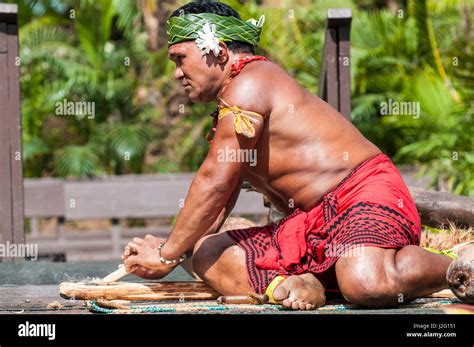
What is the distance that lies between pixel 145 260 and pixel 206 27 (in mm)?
1009

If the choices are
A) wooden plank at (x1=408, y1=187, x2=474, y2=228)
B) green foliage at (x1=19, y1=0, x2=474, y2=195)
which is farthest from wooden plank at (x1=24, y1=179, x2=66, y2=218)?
wooden plank at (x1=408, y1=187, x2=474, y2=228)

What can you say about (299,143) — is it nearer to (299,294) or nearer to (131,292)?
(299,294)

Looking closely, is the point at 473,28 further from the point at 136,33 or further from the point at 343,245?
the point at 343,245

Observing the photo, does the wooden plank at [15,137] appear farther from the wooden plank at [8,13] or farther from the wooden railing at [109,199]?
the wooden railing at [109,199]

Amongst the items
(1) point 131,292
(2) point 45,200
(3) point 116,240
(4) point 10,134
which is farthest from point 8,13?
(3) point 116,240

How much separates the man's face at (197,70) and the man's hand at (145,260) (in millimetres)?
675

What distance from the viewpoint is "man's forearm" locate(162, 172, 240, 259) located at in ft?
11.5

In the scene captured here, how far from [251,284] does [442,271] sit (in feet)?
2.54

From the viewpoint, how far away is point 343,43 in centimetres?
574

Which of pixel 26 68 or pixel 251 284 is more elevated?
pixel 26 68

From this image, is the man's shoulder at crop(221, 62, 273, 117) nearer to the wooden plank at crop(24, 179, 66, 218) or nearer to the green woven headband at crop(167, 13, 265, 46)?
the green woven headband at crop(167, 13, 265, 46)

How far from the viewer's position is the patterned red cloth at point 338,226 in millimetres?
3480

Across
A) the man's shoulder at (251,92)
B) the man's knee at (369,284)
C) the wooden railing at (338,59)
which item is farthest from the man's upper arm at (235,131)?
the wooden railing at (338,59)
